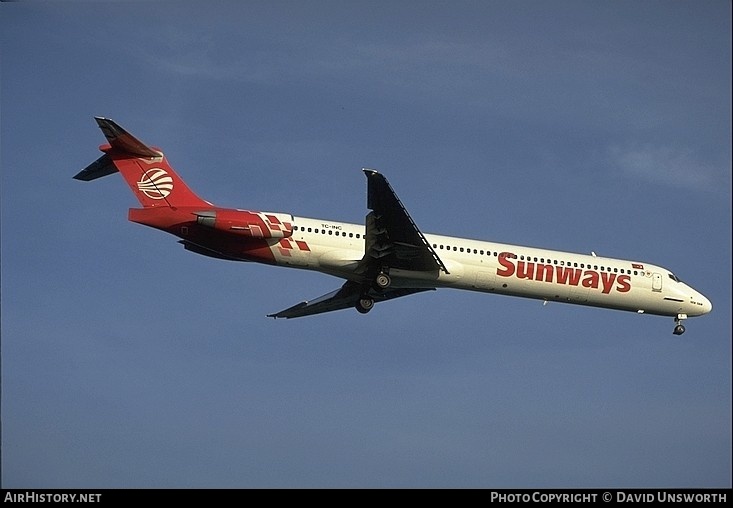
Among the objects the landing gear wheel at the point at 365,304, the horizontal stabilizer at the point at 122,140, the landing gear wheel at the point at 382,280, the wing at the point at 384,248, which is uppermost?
the horizontal stabilizer at the point at 122,140

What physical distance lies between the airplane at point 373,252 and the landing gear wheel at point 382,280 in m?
0.04

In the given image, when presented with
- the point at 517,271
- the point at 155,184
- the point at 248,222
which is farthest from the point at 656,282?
the point at 155,184

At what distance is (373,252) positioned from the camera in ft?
129

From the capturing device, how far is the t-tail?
38.6 metres

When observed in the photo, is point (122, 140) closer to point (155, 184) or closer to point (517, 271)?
point (155, 184)

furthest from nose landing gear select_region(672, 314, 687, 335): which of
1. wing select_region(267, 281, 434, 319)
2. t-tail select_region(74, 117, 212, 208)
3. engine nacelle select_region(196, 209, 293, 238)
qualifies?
t-tail select_region(74, 117, 212, 208)

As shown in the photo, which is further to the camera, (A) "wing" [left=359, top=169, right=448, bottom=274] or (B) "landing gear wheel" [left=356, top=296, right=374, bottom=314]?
(B) "landing gear wheel" [left=356, top=296, right=374, bottom=314]

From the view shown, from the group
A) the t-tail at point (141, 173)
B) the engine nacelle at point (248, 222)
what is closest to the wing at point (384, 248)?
the engine nacelle at point (248, 222)

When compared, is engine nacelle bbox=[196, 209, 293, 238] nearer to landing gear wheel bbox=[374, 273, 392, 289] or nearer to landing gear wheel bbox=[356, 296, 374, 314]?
landing gear wheel bbox=[374, 273, 392, 289]

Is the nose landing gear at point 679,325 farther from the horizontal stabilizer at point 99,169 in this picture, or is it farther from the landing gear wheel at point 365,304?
the horizontal stabilizer at point 99,169

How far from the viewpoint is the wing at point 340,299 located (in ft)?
141
